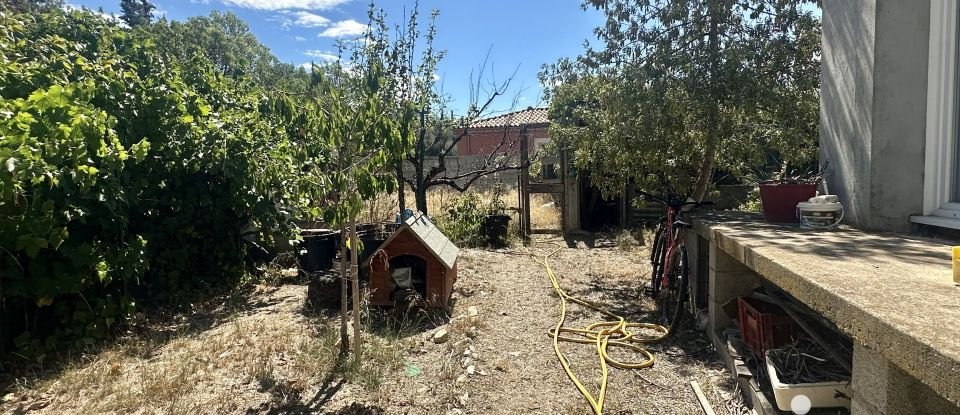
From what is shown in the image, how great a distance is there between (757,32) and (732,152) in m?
1.20

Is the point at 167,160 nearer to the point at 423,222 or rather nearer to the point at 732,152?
the point at 423,222

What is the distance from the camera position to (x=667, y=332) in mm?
3928

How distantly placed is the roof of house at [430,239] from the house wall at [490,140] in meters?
4.48

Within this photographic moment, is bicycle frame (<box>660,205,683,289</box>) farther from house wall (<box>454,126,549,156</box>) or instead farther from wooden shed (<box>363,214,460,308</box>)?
house wall (<box>454,126,549,156</box>)

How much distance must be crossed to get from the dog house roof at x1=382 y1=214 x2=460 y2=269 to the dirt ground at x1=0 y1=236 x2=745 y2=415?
58 cm

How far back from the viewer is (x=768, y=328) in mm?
2855

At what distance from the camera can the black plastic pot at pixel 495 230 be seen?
862 cm

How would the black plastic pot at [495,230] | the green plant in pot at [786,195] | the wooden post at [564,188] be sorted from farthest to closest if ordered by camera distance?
the wooden post at [564,188] < the black plastic pot at [495,230] < the green plant in pot at [786,195]

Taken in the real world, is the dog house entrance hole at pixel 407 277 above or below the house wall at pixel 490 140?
below

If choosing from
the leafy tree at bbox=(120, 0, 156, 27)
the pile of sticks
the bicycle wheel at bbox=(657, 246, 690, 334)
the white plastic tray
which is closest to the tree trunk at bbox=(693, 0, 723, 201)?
the bicycle wheel at bbox=(657, 246, 690, 334)

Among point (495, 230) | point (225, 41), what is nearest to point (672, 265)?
point (495, 230)

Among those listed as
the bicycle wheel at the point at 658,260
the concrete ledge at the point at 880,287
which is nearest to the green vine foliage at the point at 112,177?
the concrete ledge at the point at 880,287

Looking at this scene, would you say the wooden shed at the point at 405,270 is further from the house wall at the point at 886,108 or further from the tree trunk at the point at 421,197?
the tree trunk at the point at 421,197

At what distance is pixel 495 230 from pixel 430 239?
13.0 feet
